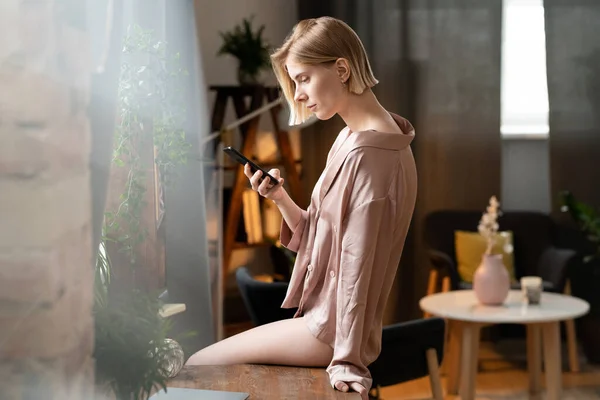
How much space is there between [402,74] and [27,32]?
3806 mm

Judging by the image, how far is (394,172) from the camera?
71.0 inches

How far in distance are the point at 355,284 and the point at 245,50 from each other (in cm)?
288

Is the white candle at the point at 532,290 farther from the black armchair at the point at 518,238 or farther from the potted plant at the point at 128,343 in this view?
the potted plant at the point at 128,343

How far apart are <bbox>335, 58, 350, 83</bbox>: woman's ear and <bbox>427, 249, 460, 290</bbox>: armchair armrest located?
2852 mm

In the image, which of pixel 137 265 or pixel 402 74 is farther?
pixel 402 74

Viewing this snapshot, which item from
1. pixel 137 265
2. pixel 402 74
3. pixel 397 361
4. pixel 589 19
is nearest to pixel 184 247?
pixel 397 361

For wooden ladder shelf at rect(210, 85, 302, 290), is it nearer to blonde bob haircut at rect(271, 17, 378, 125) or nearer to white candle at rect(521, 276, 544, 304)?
white candle at rect(521, 276, 544, 304)

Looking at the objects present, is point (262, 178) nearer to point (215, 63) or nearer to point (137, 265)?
point (137, 265)

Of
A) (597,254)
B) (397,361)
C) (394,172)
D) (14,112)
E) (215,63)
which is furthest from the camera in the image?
(597,254)

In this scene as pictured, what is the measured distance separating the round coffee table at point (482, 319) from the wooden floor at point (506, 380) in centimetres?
13

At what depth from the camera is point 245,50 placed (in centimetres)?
445

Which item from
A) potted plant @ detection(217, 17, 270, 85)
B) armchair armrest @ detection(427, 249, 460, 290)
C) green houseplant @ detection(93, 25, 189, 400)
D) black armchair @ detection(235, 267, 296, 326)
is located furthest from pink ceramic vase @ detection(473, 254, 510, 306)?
green houseplant @ detection(93, 25, 189, 400)

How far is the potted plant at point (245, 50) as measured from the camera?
4414 mm

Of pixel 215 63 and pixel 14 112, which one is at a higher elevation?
pixel 215 63
